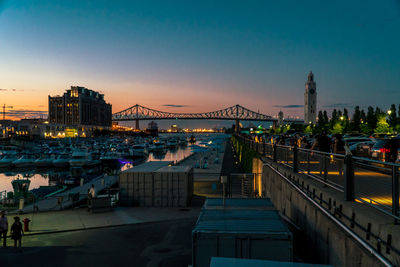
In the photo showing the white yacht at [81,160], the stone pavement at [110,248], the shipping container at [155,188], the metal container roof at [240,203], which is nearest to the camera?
the metal container roof at [240,203]

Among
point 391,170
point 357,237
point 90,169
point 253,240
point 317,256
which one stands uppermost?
point 391,170

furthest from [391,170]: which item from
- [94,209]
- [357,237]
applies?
[94,209]

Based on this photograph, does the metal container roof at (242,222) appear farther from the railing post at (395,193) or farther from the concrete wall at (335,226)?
the railing post at (395,193)

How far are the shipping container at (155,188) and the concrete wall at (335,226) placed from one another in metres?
8.54

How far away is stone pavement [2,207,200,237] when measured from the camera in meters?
15.0

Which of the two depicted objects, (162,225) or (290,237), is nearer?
(290,237)

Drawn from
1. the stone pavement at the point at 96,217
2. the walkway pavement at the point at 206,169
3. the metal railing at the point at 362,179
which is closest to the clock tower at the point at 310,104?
the walkway pavement at the point at 206,169

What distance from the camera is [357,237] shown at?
17.6 ft

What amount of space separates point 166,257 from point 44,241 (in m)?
5.59

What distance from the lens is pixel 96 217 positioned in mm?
16641

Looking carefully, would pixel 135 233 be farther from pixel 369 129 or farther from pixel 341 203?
pixel 369 129

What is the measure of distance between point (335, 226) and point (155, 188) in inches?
540

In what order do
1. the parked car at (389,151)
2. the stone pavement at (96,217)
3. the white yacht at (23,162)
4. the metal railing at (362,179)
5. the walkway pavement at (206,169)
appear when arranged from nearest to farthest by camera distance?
1. the metal railing at (362,179)
2. the parked car at (389,151)
3. the stone pavement at (96,217)
4. the walkway pavement at (206,169)
5. the white yacht at (23,162)

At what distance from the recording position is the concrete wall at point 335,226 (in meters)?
4.80
